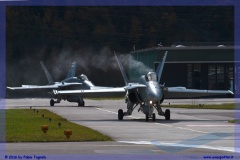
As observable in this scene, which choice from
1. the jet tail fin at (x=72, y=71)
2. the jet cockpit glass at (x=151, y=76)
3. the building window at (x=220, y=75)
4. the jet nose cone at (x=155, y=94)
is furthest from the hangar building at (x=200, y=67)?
the jet nose cone at (x=155, y=94)

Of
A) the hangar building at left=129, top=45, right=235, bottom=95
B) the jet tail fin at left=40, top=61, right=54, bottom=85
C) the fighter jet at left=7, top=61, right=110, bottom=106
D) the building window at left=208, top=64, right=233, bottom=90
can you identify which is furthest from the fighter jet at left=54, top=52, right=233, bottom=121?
the building window at left=208, top=64, right=233, bottom=90

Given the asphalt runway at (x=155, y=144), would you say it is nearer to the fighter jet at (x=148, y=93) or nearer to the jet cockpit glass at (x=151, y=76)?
the fighter jet at (x=148, y=93)

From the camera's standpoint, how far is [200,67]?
7900 centimetres

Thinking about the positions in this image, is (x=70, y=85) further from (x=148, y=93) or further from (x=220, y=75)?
(x=148, y=93)

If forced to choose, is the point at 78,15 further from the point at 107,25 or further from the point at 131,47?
the point at 131,47

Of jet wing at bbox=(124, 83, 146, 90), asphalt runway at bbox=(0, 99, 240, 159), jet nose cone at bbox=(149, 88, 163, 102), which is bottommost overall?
asphalt runway at bbox=(0, 99, 240, 159)

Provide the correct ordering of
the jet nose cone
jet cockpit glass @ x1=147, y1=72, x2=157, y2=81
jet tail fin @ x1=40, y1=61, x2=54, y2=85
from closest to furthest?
the jet nose cone → jet cockpit glass @ x1=147, y1=72, x2=157, y2=81 → jet tail fin @ x1=40, y1=61, x2=54, y2=85

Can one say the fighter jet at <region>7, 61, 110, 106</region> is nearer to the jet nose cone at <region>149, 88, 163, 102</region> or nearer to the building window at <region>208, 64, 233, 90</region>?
the building window at <region>208, 64, 233, 90</region>

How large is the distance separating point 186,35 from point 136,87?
41.6 m

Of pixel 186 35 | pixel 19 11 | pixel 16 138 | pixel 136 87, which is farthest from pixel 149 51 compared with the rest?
pixel 16 138

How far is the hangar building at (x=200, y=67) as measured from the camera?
77.1 metres

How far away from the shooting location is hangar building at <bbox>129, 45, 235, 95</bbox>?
77062 millimetres

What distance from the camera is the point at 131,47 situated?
64.2 metres

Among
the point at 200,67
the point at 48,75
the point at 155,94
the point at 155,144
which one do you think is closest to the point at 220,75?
the point at 200,67
